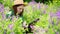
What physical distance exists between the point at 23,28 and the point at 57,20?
57 cm

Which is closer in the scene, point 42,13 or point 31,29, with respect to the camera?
point 31,29

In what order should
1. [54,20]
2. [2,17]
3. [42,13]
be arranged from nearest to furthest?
[54,20] < [2,17] < [42,13]

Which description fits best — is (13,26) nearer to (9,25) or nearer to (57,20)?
(9,25)

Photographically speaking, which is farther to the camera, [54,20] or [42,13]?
[42,13]

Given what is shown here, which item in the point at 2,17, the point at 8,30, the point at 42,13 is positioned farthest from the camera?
the point at 42,13

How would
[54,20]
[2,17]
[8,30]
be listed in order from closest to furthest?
[8,30] < [54,20] < [2,17]

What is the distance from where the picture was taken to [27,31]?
3.70 m

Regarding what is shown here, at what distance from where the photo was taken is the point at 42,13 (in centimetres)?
508

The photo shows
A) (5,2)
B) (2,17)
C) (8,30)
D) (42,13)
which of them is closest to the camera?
(8,30)

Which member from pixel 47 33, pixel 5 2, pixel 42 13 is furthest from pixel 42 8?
pixel 47 33

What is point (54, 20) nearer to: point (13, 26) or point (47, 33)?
point (47, 33)

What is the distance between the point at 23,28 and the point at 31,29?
17 cm

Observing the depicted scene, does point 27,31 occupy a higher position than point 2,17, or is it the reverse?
point 2,17

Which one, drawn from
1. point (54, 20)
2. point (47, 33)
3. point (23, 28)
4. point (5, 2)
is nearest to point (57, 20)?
point (54, 20)
